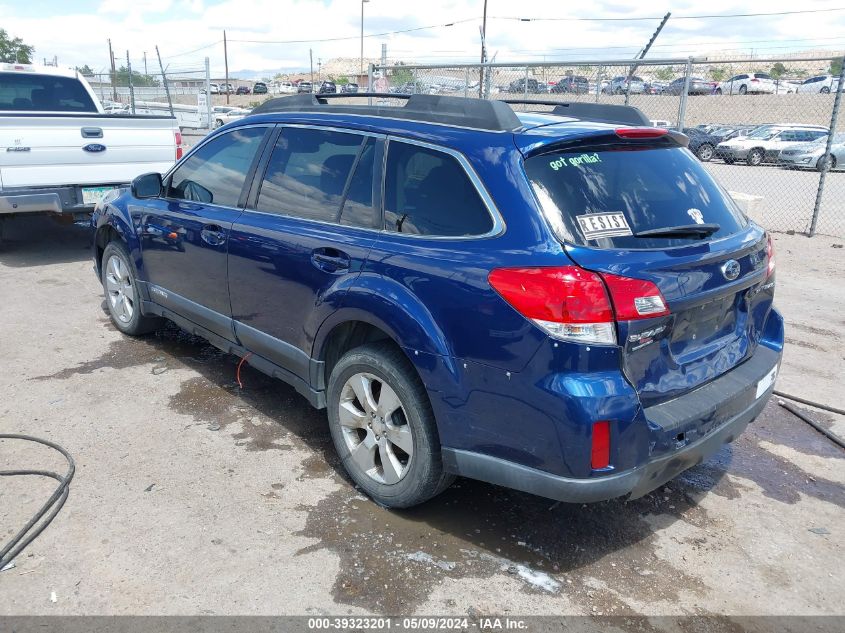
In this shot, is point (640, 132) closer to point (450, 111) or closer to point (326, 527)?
point (450, 111)

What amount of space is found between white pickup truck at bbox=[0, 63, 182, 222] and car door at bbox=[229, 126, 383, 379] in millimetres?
4466

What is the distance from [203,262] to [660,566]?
312 centimetres

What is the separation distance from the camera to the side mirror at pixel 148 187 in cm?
493

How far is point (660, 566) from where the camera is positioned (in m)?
3.04

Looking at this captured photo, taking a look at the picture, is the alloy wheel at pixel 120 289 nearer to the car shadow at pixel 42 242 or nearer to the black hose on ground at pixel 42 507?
the black hose on ground at pixel 42 507

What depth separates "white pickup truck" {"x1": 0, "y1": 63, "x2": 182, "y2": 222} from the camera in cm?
722

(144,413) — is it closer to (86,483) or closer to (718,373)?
(86,483)

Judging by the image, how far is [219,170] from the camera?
14.7 ft

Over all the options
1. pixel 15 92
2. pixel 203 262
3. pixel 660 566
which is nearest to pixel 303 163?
pixel 203 262

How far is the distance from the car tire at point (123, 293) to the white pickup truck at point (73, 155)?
86.1 inches

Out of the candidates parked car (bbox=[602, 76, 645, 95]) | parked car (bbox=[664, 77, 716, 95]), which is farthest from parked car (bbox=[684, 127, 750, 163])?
parked car (bbox=[602, 76, 645, 95])

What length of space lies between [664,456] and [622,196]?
1.07 m

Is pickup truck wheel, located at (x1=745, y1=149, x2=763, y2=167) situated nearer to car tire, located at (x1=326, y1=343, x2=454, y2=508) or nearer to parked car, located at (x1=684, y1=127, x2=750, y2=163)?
parked car, located at (x1=684, y1=127, x2=750, y2=163)

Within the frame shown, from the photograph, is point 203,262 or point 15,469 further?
point 203,262
